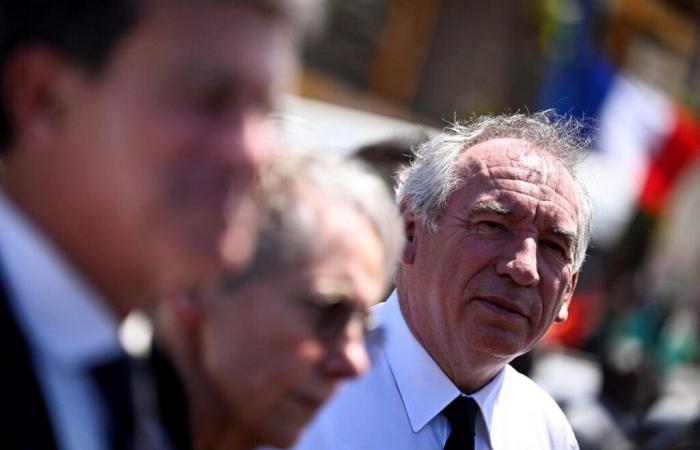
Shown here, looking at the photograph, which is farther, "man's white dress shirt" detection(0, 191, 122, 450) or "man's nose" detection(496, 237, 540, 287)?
"man's nose" detection(496, 237, 540, 287)

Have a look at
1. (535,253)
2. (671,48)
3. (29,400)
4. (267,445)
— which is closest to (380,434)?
(535,253)

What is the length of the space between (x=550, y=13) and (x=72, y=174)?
1236 centimetres

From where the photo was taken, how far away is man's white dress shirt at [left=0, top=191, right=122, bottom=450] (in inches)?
54.7

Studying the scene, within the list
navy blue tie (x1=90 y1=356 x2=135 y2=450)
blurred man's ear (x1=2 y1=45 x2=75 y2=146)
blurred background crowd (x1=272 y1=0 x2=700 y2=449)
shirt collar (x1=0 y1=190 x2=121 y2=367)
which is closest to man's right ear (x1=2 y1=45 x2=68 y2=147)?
blurred man's ear (x1=2 y1=45 x2=75 y2=146)

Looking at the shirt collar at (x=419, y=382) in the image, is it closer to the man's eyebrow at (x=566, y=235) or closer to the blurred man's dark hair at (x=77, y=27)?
the man's eyebrow at (x=566, y=235)

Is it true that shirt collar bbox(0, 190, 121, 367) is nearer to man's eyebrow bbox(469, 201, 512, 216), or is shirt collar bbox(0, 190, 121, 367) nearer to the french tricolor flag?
man's eyebrow bbox(469, 201, 512, 216)

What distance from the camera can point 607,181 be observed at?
14.0 metres

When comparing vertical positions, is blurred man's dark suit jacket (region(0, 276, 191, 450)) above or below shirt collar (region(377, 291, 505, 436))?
above

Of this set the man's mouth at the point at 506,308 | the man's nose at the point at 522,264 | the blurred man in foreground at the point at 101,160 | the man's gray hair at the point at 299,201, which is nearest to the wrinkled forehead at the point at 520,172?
the man's nose at the point at 522,264

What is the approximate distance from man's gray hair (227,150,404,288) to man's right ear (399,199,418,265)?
1083 mm

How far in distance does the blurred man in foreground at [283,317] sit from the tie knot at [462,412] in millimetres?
885

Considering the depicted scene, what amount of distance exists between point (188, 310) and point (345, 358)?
28 centimetres

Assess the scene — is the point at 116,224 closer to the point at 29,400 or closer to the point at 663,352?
the point at 29,400

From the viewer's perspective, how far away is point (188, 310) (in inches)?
73.3
